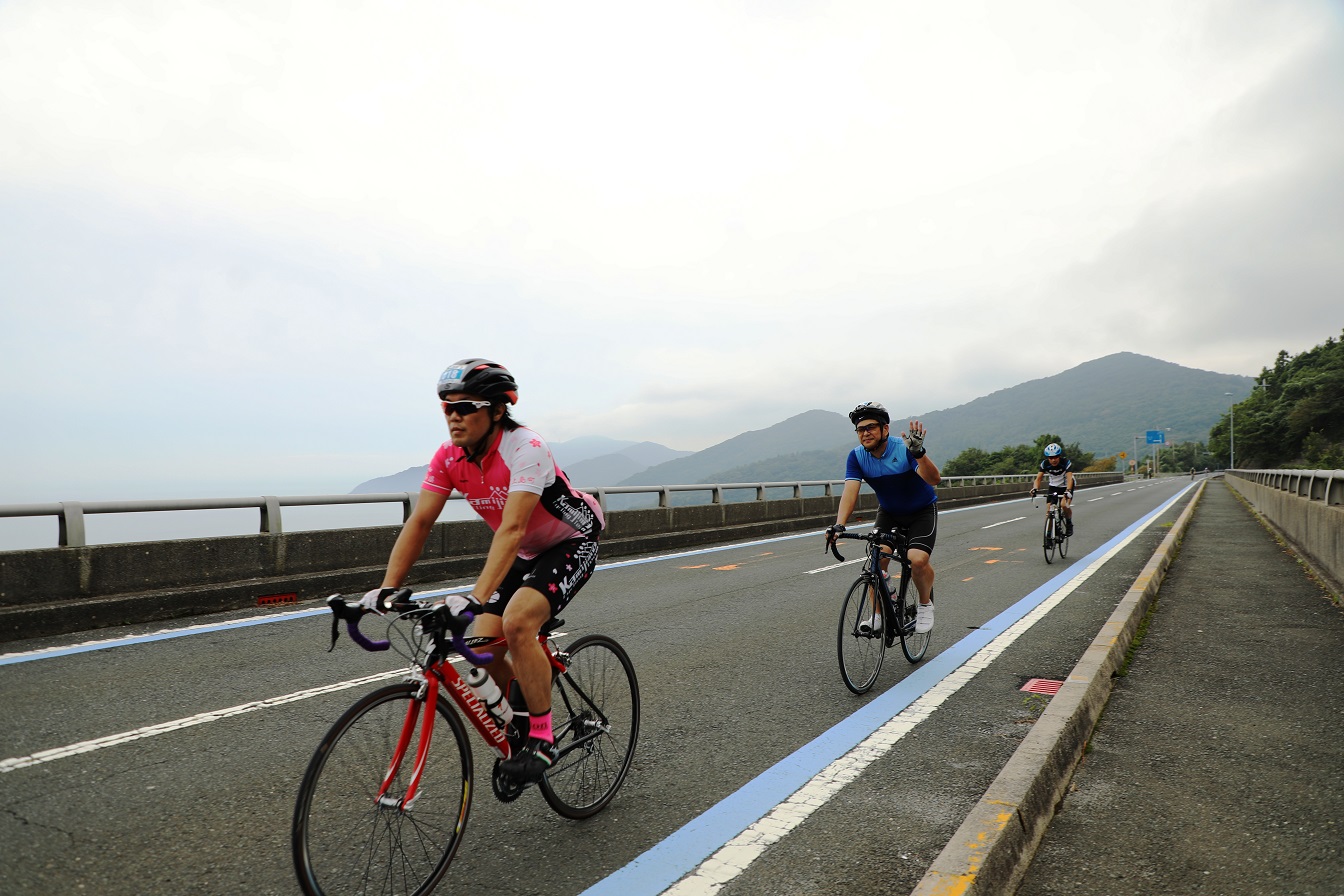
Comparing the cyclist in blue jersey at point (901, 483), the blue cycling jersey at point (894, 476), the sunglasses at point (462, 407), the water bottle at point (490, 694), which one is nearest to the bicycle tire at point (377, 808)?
the water bottle at point (490, 694)

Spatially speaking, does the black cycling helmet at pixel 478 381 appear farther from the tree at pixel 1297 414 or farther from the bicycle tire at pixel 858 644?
the tree at pixel 1297 414

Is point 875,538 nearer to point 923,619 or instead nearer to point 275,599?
point 923,619

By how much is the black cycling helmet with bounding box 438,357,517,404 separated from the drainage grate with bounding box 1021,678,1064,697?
428 cm

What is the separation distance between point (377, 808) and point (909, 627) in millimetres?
4533

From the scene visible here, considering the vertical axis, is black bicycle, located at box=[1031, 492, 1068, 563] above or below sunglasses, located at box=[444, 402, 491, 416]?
below

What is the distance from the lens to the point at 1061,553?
44.8ft

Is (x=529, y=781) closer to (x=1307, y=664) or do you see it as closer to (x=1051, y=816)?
(x=1051, y=816)

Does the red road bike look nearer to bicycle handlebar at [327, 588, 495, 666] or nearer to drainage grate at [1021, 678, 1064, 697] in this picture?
bicycle handlebar at [327, 588, 495, 666]

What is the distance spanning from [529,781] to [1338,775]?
3893mm

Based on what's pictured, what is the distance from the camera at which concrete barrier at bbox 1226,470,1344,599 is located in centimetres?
943

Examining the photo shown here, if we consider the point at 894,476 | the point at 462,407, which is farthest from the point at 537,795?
the point at 894,476

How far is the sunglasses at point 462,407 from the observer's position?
123 inches

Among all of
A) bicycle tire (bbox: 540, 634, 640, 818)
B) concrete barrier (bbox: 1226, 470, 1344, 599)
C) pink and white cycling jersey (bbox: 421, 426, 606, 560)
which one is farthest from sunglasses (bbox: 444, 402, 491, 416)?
concrete barrier (bbox: 1226, 470, 1344, 599)

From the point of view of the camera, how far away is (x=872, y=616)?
5961 mm
